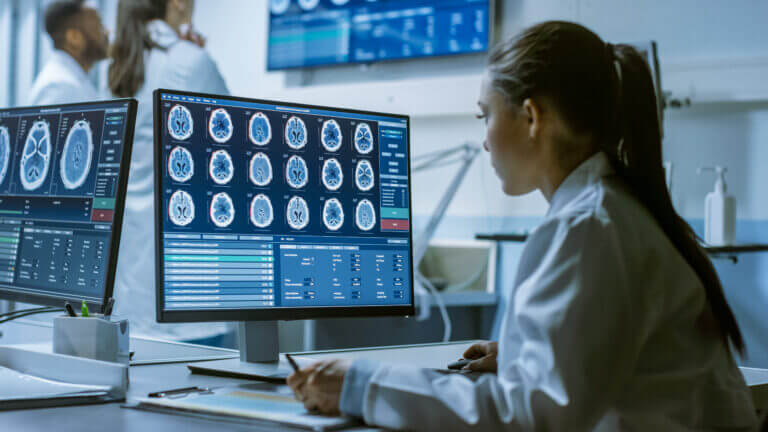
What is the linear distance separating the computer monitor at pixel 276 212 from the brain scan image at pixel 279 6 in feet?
7.21

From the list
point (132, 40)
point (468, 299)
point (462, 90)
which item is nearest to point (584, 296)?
point (468, 299)

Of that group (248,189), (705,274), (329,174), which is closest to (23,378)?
(248,189)

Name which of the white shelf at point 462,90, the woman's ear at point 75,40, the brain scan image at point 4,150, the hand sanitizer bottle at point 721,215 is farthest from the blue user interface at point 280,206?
the woman's ear at point 75,40

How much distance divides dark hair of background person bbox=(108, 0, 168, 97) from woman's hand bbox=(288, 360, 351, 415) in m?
2.09

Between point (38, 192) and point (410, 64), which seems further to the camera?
point (410, 64)

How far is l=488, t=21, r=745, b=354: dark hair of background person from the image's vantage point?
2.66ft

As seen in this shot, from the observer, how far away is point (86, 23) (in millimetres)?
2930

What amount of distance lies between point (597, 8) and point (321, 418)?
2131mm

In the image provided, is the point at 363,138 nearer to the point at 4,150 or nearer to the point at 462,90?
the point at 4,150

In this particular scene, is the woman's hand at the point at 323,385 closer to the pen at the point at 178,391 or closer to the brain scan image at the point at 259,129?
the pen at the point at 178,391

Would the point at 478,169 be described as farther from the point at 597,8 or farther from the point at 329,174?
the point at 329,174

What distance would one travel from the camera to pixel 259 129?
3.59 feet

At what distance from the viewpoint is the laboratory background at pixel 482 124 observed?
7.63ft

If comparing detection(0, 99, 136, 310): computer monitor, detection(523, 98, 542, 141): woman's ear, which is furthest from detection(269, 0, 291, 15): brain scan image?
detection(523, 98, 542, 141): woman's ear
